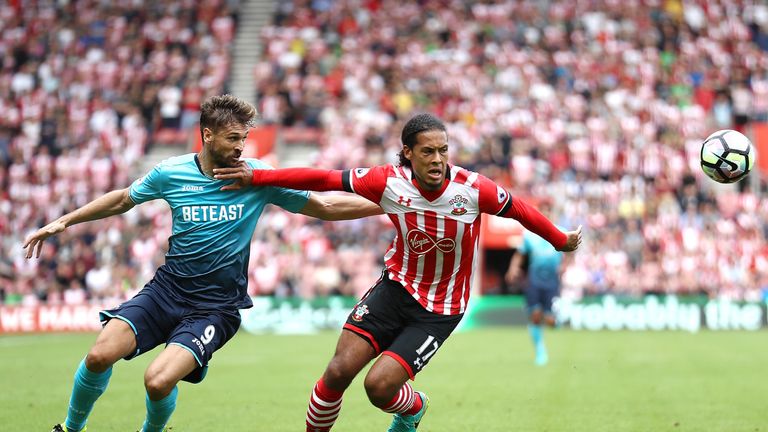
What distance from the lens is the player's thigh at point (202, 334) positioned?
6.93 meters

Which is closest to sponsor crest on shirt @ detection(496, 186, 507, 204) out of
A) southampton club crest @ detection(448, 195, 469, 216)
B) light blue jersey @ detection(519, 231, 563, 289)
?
southampton club crest @ detection(448, 195, 469, 216)

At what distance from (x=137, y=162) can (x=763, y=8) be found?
18.3 meters

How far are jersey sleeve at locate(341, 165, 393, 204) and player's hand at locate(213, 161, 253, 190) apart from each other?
2.22 ft

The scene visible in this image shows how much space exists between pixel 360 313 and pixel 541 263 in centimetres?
991

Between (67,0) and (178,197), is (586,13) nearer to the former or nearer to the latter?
(67,0)

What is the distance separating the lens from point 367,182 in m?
7.26

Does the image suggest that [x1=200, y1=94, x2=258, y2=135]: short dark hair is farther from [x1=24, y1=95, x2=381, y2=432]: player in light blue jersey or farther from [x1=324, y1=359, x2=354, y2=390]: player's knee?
[x1=324, y1=359, x2=354, y2=390]: player's knee

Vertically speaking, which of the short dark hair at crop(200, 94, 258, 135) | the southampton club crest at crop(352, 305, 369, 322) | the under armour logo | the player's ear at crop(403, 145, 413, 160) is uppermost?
the short dark hair at crop(200, 94, 258, 135)

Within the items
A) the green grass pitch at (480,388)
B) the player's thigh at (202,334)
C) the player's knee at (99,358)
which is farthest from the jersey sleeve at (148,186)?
the green grass pitch at (480,388)

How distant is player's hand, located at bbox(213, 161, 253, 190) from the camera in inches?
284

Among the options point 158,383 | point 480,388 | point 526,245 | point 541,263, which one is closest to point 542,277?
point 541,263

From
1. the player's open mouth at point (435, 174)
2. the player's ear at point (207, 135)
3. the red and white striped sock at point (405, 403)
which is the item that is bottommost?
the red and white striped sock at point (405, 403)

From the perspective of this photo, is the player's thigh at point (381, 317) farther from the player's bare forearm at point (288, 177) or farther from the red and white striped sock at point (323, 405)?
the player's bare forearm at point (288, 177)

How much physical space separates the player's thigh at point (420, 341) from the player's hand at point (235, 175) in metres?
1.55
